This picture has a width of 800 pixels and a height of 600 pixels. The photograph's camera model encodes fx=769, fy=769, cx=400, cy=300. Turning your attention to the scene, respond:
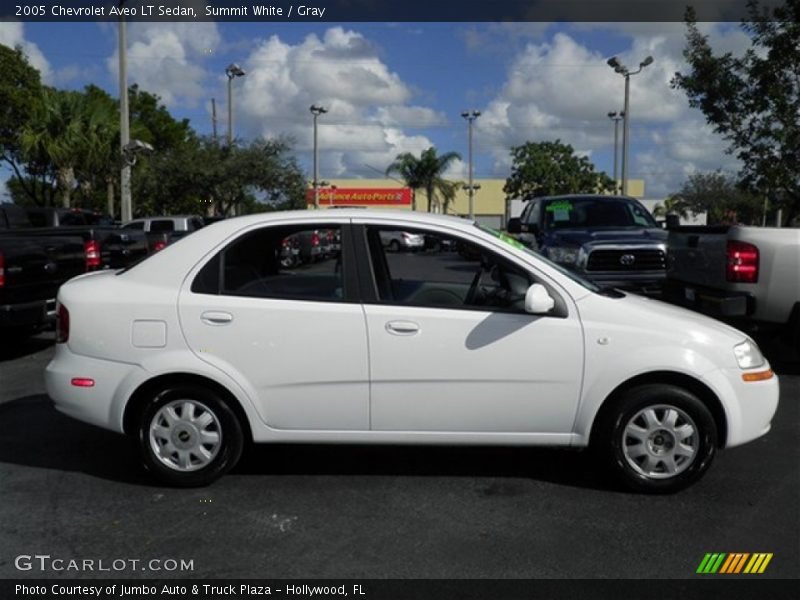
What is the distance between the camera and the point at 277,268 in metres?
4.68

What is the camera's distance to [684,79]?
1277 centimetres

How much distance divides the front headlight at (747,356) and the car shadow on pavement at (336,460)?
3.40 feet

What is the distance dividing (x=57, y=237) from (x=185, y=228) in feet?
38.7

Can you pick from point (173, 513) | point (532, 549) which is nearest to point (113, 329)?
point (173, 513)

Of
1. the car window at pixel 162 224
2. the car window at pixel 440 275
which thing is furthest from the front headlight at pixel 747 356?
the car window at pixel 162 224

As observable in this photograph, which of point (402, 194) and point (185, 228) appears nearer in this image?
point (185, 228)

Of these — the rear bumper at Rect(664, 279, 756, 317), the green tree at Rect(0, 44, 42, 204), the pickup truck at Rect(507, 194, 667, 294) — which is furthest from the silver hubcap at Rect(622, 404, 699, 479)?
the green tree at Rect(0, 44, 42, 204)

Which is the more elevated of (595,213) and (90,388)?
(595,213)

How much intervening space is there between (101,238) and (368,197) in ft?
146

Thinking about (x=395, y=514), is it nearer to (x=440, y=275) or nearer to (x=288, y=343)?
(x=288, y=343)

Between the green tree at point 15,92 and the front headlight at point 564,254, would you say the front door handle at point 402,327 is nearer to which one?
the front headlight at point 564,254

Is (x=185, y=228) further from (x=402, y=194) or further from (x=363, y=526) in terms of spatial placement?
(x=402, y=194)

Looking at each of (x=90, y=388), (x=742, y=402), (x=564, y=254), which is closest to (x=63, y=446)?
(x=90, y=388)
